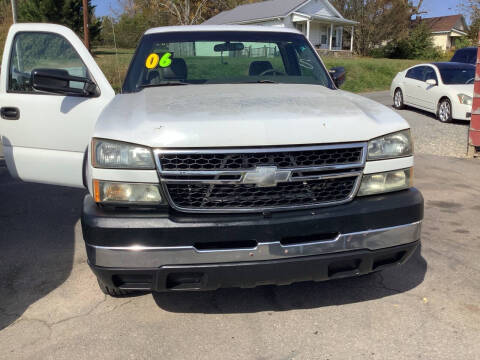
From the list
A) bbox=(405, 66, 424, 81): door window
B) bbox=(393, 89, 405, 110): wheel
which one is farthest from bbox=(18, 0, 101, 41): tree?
bbox=(405, 66, 424, 81): door window

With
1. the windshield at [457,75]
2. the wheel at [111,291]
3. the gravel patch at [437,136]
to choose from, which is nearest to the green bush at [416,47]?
the windshield at [457,75]

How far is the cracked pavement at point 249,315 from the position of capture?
9.42ft

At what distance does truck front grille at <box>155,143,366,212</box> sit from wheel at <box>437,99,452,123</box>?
1024 centimetres

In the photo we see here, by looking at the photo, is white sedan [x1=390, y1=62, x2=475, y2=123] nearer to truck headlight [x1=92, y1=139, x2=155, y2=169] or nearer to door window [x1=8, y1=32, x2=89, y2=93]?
door window [x1=8, y1=32, x2=89, y2=93]

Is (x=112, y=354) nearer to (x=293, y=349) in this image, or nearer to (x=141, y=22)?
(x=293, y=349)

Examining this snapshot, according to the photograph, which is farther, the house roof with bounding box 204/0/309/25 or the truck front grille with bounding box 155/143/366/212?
the house roof with bounding box 204/0/309/25

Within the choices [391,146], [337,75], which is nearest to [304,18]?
[337,75]

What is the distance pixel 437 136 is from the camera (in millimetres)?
10453

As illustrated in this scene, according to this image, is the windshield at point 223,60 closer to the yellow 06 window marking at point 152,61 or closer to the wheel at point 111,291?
the yellow 06 window marking at point 152,61

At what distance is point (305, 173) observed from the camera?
9.12 ft

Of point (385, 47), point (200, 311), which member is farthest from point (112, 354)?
point (385, 47)

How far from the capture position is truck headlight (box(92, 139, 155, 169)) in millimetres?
2688

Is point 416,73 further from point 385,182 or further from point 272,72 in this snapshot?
point 385,182

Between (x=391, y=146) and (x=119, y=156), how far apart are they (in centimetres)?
162
